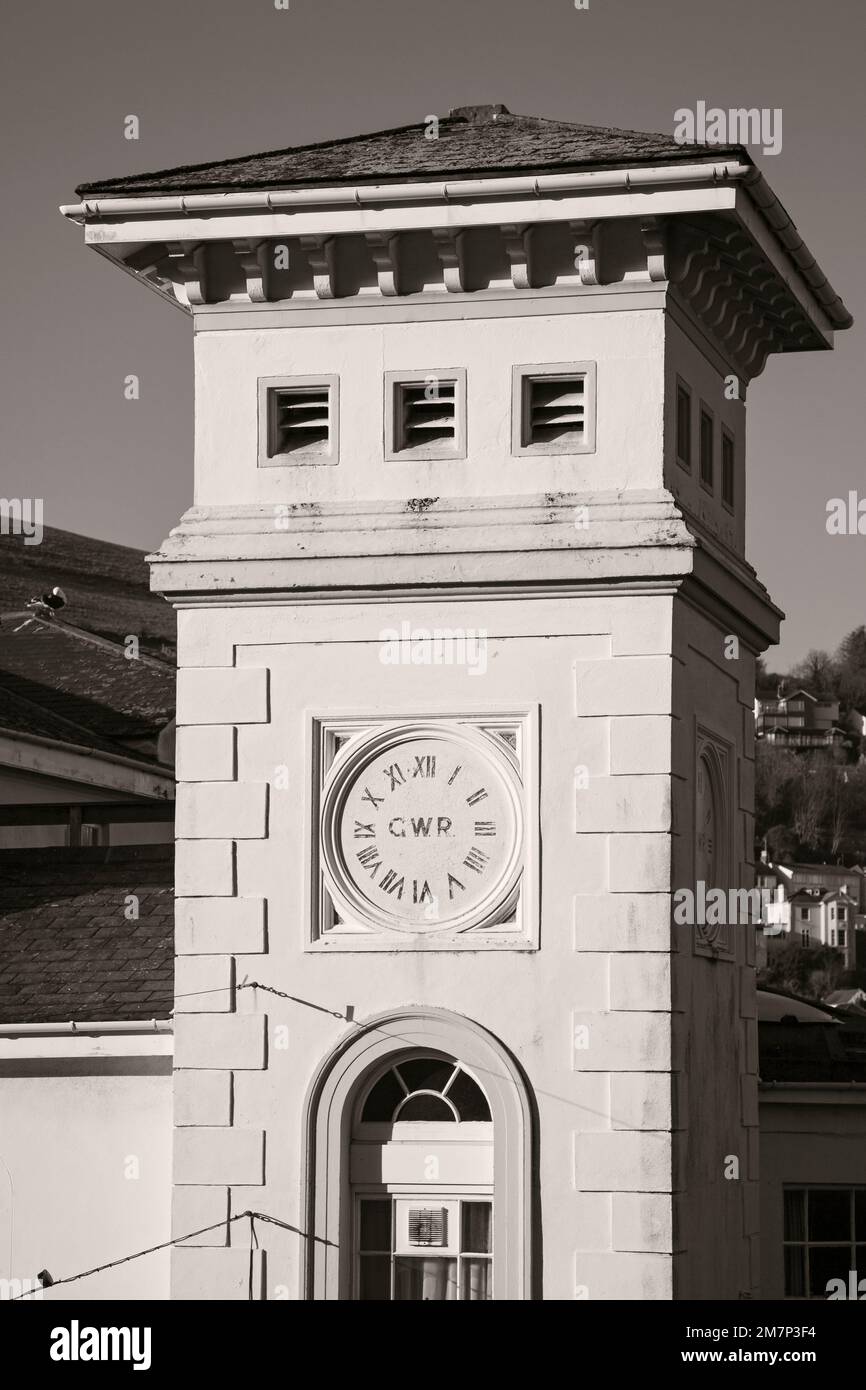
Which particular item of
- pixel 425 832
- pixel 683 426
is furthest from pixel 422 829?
pixel 683 426

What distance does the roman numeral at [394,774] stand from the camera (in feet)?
71.4

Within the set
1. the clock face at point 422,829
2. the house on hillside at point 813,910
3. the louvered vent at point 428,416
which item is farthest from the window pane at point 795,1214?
the house on hillside at point 813,910

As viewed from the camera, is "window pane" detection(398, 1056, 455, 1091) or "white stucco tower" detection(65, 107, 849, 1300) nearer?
"white stucco tower" detection(65, 107, 849, 1300)

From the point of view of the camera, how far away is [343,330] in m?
22.6

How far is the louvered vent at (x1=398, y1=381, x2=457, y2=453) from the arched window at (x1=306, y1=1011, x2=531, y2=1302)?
5426mm

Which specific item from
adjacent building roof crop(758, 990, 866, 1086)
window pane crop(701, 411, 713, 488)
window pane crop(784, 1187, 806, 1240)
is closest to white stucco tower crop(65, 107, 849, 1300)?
window pane crop(701, 411, 713, 488)

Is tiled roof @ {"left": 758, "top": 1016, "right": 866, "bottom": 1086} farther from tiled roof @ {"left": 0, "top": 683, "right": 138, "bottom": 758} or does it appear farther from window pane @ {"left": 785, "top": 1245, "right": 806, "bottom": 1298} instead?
tiled roof @ {"left": 0, "top": 683, "right": 138, "bottom": 758}

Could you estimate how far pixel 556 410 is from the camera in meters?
22.4

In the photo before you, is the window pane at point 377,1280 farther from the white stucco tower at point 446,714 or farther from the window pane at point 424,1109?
the window pane at point 424,1109

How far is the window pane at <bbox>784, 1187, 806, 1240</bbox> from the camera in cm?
2556

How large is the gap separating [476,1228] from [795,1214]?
18.8 feet
